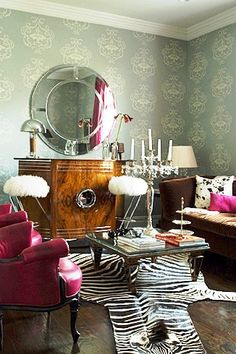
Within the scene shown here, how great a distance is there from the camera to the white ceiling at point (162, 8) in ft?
15.8

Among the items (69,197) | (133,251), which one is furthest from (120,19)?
(133,251)

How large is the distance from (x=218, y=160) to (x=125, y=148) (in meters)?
1.26

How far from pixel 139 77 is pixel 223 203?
2.22 meters

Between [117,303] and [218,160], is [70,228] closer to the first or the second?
[117,303]

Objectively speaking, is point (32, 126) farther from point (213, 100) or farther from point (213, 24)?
point (213, 24)

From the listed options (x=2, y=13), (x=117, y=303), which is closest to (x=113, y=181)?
(x=117, y=303)

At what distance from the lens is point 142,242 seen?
3055 millimetres

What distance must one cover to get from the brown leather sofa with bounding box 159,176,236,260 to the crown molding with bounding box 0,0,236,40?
2156 millimetres

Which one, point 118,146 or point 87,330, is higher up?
point 118,146

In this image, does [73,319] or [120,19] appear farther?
[120,19]

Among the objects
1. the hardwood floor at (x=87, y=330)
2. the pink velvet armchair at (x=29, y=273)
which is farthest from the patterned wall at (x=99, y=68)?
the pink velvet armchair at (x=29, y=273)

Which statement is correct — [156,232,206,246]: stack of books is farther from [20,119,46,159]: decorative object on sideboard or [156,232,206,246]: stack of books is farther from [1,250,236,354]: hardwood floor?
[20,119,46,159]: decorative object on sideboard

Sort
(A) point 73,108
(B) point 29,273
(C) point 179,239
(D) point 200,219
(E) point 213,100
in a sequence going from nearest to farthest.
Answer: (B) point 29,273 → (C) point 179,239 → (D) point 200,219 → (A) point 73,108 → (E) point 213,100

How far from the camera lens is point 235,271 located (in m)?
3.81
